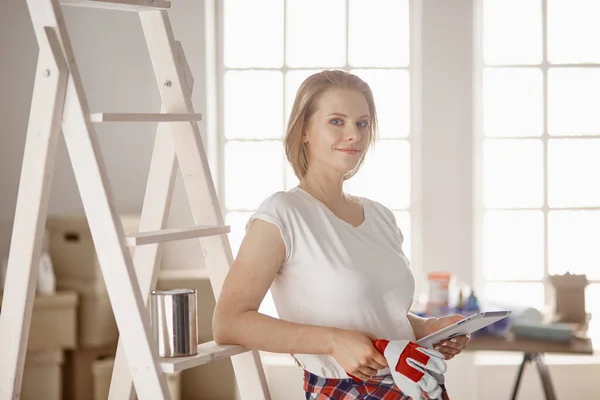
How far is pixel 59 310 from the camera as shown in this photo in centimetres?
418

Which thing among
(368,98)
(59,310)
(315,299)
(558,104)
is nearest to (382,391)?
(315,299)

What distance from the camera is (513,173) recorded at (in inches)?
188

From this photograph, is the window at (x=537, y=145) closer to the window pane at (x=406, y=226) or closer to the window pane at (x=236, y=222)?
the window pane at (x=406, y=226)

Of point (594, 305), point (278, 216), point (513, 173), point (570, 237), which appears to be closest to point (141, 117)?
point (278, 216)

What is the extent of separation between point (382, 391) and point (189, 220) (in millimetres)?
2575

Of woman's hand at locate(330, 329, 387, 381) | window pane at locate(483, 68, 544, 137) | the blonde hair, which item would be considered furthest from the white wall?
woman's hand at locate(330, 329, 387, 381)

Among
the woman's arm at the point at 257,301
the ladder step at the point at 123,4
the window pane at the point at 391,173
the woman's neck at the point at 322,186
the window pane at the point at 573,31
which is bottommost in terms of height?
the woman's arm at the point at 257,301

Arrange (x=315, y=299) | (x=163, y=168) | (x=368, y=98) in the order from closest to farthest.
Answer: (x=315, y=299) → (x=368, y=98) → (x=163, y=168)

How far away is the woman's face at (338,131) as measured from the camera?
238cm

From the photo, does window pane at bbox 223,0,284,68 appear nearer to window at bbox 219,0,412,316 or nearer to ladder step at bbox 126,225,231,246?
window at bbox 219,0,412,316

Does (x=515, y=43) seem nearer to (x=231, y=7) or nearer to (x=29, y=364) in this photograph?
(x=231, y=7)

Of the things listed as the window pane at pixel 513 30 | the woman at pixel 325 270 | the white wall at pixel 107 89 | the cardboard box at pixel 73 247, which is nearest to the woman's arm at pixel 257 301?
the woman at pixel 325 270

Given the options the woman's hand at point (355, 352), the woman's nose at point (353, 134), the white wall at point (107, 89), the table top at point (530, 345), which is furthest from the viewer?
the white wall at point (107, 89)

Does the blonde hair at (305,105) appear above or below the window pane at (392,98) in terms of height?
below
